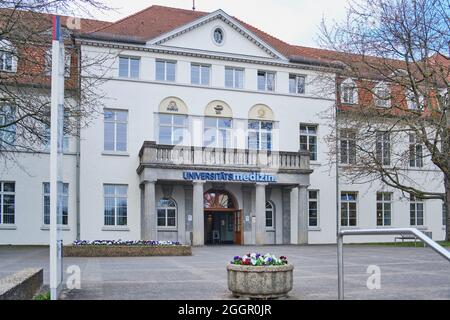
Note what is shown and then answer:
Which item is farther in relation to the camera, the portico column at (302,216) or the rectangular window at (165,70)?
the rectangular window at (165,70)

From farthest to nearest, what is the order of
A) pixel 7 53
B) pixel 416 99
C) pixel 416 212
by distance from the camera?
1. pixel 416 212
2. pixel 416 99
3. pixel 7 53

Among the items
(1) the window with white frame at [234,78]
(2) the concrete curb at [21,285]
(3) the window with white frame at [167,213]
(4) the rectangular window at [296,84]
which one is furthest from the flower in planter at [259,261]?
(4) the rectangular window at [296,84]

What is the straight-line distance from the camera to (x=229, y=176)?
1219 inches

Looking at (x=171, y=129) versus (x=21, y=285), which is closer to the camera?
(x=21, y=285)

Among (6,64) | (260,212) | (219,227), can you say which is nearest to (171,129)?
(219,227)

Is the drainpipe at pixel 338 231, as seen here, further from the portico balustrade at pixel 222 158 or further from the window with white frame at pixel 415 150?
the window with white frame at pixel 415 150

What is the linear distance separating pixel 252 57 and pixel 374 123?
9.47 m

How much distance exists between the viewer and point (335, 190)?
37.2m

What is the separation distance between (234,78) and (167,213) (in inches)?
361

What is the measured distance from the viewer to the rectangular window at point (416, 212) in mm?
40500

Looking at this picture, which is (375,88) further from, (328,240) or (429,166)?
(429,166)

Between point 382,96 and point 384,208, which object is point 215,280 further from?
point 384,208

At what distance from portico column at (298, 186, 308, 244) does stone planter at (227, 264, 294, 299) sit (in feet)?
73.8

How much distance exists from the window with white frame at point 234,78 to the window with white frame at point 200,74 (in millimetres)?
1206
